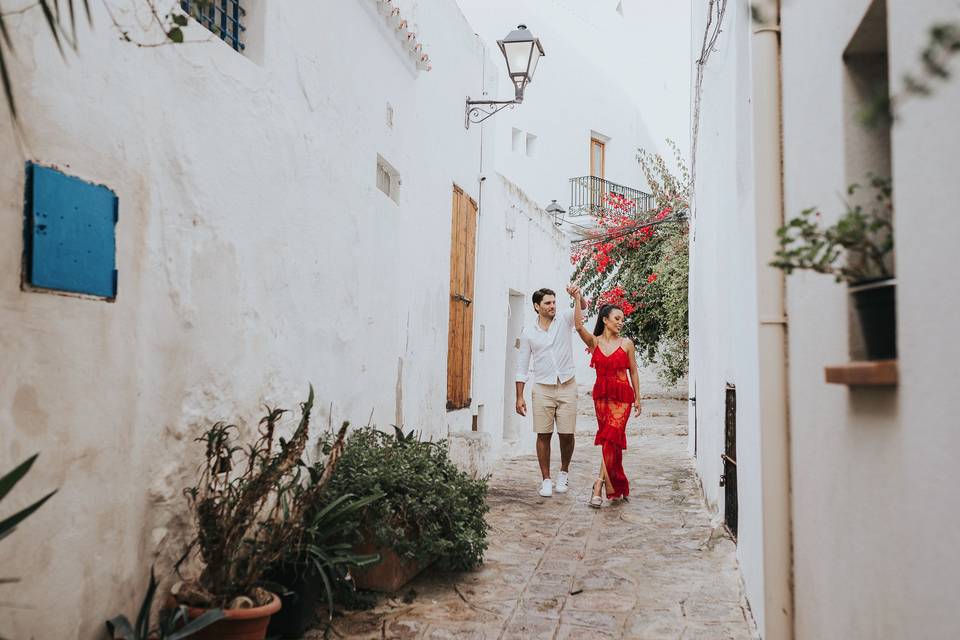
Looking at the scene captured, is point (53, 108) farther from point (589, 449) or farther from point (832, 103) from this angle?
point (589, 449)

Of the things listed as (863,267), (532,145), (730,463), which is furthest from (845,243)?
(532,145)

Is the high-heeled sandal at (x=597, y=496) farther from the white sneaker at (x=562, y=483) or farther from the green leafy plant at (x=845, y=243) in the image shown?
the green leafy plant at (x=845, y=243)

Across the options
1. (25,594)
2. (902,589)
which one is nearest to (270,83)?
(25,594)

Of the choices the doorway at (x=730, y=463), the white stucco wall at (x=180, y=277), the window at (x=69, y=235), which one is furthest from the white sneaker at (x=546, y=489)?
the window at (x=69, y=235)

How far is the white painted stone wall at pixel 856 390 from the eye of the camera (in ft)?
5.24

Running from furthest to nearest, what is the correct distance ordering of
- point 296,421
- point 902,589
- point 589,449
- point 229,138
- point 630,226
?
point 630,226 → point 589,449 → point 296,421 → point 229,138 → point 902,589

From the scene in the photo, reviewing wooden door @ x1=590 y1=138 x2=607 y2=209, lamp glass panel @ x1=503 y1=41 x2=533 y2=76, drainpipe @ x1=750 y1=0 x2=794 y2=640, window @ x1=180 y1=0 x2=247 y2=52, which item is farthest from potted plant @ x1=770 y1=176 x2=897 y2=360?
wooden door @ x1=590 y1=138 x2=607 y2=209

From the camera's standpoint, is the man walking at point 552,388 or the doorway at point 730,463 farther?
the man walking at point 552,388

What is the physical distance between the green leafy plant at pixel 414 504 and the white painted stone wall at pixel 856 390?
1468 millimetres

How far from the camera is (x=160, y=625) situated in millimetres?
2996

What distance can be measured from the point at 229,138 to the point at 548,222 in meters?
9.75

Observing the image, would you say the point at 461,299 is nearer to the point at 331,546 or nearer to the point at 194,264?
the point at 331,546

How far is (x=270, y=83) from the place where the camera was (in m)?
4.27

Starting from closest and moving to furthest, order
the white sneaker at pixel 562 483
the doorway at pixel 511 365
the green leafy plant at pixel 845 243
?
the green leafy plant at pixel 845 243 → the white sneaker at pixel 562 483 → the doorway at pixel 511 365
